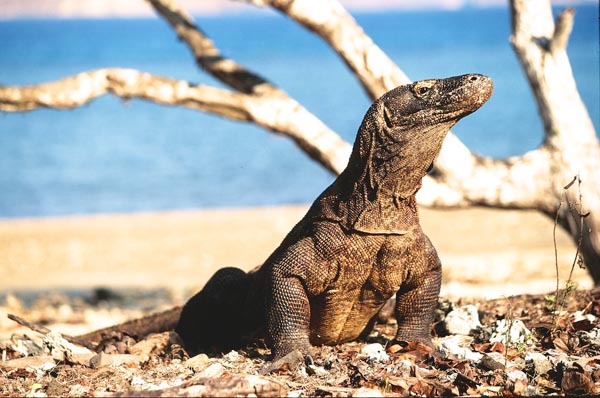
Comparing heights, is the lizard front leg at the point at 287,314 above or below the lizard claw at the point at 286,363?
above

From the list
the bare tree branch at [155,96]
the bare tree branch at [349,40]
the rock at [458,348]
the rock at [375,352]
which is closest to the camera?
the rock at [375,352]

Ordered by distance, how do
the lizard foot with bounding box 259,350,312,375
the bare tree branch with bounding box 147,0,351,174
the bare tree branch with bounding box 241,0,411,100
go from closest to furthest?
1. the lizard foot with bounding box 259,350,312,375
2. the bare tree branch with bounding box 241,0,411,100
3. the bare tree branch with bounding box 147,0,351,174

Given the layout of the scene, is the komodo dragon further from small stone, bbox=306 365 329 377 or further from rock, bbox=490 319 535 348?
rock, bbox=490 319 535 348

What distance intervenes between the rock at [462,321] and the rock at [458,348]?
0.38ft

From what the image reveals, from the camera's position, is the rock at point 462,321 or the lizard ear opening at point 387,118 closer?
the lizard ear opening at point 387,118

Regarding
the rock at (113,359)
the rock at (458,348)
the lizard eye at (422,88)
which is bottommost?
the rock at (113,359)

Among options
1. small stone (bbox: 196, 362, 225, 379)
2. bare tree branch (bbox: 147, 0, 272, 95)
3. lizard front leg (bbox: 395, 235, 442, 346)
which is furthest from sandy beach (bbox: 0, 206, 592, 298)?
small stone (bbox: 196, 362, 225, 379)

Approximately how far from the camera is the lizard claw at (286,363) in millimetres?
5668

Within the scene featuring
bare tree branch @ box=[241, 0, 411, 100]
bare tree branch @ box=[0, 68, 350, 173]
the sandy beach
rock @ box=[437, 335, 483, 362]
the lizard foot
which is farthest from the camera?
the sandy beach

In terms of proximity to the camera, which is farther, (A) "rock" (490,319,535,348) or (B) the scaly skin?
(A) "rock" (490,319,535,348)

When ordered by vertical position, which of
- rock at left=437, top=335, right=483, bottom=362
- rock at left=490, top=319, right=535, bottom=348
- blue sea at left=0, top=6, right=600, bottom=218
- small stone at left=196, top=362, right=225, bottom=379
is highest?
blue sea at left=0, top=6, right=600, bottom=218

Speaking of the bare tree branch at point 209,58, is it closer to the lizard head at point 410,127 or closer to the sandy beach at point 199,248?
the sandy beach at point 199,248

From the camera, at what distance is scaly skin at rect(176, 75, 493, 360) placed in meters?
5.78

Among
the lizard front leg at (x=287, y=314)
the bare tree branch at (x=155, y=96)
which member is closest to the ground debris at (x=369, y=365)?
the lizard front leg at (x=287, y=314)
